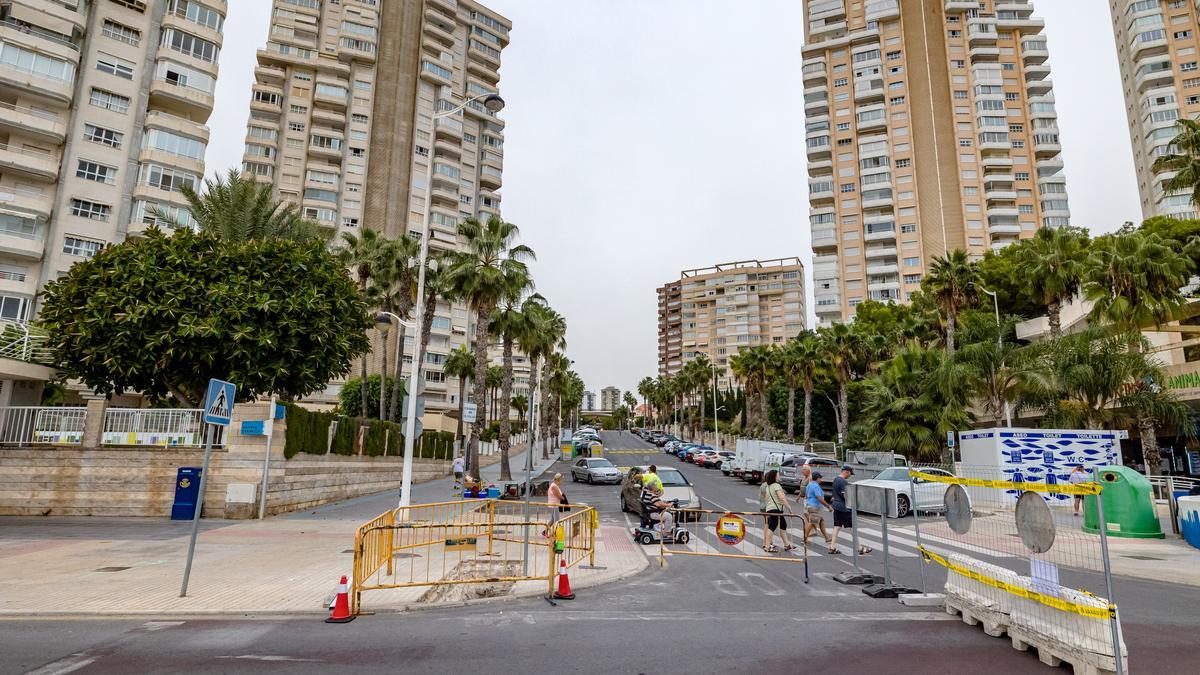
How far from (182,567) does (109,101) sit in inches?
1633

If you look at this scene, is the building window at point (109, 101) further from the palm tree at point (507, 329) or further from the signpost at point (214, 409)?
the signpost at point (214, 409)

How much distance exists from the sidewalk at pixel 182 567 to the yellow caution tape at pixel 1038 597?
504 cm

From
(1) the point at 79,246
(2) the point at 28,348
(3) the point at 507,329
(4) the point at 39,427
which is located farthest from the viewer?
(1) the point at 79,246

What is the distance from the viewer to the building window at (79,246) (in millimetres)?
36438

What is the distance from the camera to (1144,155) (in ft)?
270

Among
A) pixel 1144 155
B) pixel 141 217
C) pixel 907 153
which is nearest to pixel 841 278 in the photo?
pixel 907 153

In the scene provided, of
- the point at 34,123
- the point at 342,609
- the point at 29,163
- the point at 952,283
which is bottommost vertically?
the point at 342,609

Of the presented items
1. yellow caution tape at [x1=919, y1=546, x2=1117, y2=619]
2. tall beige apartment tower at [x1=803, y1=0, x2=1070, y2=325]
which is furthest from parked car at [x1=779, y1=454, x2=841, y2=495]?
tall beige apartment tower at [x1=803, y1=0, x2=1070, y2=325]

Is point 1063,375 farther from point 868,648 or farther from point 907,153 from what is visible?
point 907,153

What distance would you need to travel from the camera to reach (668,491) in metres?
17.2

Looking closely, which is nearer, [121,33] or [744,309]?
[121,33]

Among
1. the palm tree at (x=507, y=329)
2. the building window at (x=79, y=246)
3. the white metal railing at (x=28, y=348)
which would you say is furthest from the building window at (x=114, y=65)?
the palm tree at (x=507, y=329)

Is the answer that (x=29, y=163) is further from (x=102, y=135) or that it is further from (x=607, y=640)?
(x=607, y=640)

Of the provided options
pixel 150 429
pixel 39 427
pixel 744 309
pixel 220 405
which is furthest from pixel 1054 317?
pixel 744 309
